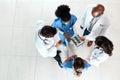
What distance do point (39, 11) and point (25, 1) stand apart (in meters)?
0.29

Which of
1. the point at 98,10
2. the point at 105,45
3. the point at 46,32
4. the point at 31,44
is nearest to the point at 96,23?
the point at 98,10

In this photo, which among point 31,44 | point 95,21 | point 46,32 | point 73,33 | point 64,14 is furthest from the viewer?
point 31,44

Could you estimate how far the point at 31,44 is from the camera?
117 inches

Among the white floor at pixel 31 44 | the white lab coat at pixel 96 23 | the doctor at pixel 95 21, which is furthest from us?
the white floor at pixel 31 44

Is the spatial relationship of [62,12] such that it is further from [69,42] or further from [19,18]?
[19,18]

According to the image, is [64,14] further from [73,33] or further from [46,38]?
[73,33]

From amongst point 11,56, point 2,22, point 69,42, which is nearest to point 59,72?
point 69,42

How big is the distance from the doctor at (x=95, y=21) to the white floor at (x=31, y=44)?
20.6 inches

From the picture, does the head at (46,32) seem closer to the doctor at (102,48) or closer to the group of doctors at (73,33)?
the group of doctors at (73,33)

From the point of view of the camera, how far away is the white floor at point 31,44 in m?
2.81

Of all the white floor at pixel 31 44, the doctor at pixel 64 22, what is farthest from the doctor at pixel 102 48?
the white floor at pixel 31 44

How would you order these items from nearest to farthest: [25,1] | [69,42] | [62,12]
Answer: [62,12]
[69,42]
[25,1]

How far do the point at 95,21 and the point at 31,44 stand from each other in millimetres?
1082

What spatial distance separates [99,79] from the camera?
2785 mm
